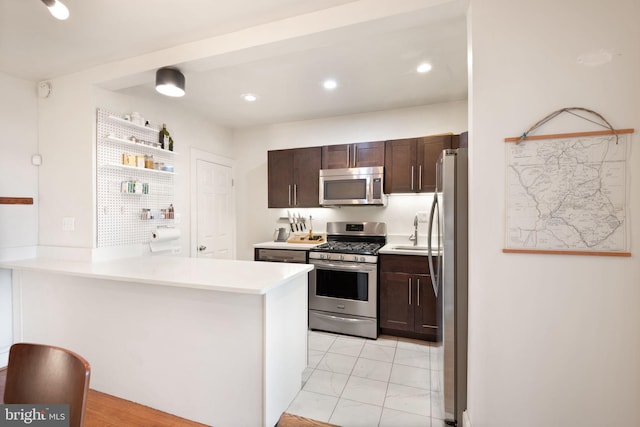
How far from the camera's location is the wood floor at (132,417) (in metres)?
1.80

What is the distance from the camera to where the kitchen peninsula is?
66.5 inches

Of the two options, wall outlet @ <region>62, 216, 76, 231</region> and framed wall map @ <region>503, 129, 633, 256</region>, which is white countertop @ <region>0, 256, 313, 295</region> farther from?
framed wall map @ <region>503, 129, 633, 256</region>

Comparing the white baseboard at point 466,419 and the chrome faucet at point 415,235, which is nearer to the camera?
the white baseboard at point 466,419

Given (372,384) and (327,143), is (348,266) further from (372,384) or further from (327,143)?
(327,143)

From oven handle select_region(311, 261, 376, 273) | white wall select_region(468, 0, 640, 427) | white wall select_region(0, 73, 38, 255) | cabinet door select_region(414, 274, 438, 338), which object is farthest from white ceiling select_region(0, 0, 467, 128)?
cabinet door select_region(414, 274, 438, 338)

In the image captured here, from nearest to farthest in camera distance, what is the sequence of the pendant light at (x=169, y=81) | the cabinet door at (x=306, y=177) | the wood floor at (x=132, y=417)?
the wood floor at (x=132, y=417) < the pendant light at (x=169, y=81) < the cabinet door at (x=306, y=177)

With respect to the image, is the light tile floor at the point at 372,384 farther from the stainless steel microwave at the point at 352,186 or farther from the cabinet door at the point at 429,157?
the cabinet door at the point at 429,157

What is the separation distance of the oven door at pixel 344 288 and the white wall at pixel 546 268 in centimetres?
151

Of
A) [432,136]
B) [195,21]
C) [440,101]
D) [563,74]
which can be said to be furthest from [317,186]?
[563,74]

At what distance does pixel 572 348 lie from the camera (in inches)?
55.7

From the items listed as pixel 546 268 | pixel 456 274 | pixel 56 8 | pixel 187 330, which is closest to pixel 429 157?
pixel 456 274

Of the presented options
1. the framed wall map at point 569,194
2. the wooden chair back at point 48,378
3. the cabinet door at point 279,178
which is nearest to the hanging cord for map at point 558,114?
the framed wall map at point 569,194

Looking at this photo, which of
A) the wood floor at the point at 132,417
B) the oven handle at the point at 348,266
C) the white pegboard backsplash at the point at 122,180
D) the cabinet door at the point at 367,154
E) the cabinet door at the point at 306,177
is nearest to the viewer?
the wood floor at the point at 132,417

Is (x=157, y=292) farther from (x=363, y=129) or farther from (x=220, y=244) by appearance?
(x=363, y=129)
